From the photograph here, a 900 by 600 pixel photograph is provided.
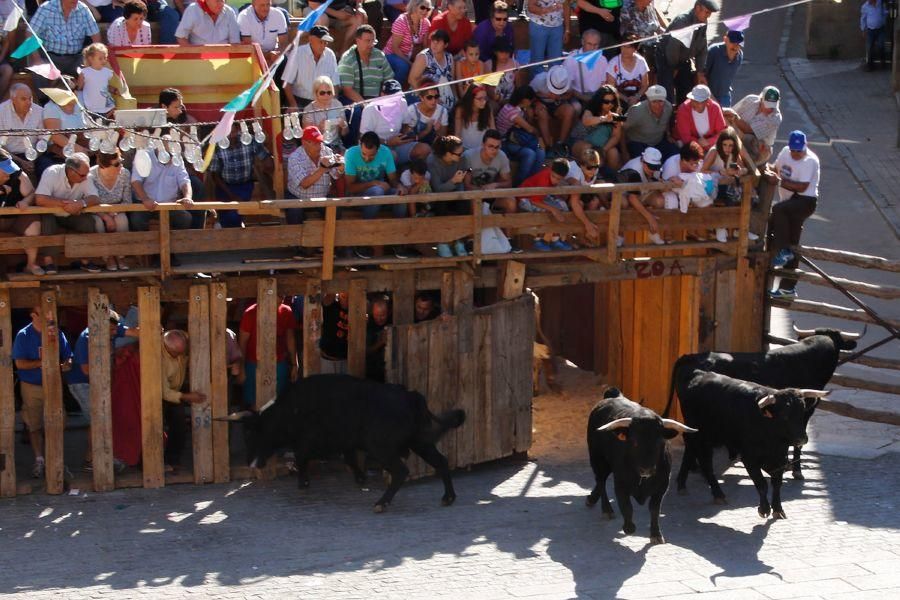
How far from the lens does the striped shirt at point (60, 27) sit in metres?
14.5

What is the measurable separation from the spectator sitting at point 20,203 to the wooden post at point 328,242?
247cm

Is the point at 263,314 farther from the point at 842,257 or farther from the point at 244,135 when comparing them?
the point at 842,257

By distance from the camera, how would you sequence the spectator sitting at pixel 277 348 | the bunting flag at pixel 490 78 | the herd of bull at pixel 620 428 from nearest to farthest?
the herd of bull at pixel 620 428
the bunting flag at pixel 490 78
the spectator sitting at pixel 277 348

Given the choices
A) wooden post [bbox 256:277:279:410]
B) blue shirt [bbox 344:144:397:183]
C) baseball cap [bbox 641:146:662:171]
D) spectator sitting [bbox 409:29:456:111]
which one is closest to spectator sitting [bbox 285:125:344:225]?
blue shirt [bbox 344:144:397:183]

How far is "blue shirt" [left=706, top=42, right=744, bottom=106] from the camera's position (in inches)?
631

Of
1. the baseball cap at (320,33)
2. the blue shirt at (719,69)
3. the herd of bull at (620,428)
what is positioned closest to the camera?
the herd of bull at (620,428)

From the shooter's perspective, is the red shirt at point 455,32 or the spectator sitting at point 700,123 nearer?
the spectator sitting at point 700,123

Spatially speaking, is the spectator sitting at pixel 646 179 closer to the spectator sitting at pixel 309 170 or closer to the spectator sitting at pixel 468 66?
the spectator sitting at pixel 468 66

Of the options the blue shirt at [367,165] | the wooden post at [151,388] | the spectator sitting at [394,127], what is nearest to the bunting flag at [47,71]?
the wooden post at [151,388]

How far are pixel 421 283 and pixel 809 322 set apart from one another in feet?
19.8

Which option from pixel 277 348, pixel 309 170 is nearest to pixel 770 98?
pixel 309 170

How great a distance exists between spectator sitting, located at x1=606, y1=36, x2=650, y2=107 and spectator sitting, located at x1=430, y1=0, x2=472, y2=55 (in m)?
1.60

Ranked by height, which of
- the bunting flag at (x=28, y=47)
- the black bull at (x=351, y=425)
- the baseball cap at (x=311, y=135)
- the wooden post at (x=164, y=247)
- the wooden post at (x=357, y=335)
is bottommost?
the black bull at (x=351, y=425)

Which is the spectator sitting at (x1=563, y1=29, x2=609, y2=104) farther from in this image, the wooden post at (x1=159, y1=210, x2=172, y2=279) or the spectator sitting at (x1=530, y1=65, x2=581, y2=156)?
the wooden post at (x1=159, y1=210, x2=172, y2=279)
